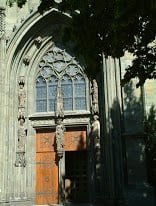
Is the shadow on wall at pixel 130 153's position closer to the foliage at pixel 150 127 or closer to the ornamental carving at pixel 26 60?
the foliage at pixel 150 127

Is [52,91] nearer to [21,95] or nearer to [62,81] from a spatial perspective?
[62,81]

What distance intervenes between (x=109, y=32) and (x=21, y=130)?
8.50 meters

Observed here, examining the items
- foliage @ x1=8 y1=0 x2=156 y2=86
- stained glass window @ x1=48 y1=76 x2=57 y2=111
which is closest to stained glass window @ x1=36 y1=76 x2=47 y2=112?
stained glass window @ x1=48 y1=76 x2=57 y2=111

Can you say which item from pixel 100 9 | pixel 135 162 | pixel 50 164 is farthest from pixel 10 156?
pixel 100 9

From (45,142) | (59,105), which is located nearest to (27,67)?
(59,105)

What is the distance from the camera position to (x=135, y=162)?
13.7 metres

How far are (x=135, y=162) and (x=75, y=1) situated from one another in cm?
734

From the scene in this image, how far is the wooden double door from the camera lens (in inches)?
623

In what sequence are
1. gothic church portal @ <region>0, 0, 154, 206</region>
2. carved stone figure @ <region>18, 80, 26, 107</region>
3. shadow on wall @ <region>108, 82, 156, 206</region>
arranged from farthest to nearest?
carved stone figure @ <region>18, 80, 26, 107</region>
gothic church portal @ <region>0, 0, 154, 206</region>
shadow on wall @ <region>108, 82, 156, 206</region>

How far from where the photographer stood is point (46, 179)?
52.5ft

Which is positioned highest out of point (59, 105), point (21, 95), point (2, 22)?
point (2, 22)

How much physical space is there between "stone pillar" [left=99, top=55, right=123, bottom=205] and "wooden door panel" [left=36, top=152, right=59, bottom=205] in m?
2.26

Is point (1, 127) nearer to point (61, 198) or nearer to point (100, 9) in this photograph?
point (61, 198)

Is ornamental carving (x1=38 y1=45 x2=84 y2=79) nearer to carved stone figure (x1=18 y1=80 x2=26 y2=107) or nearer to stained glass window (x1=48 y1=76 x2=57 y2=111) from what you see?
stained glass window (x1=48 y1=76 x2=57 y2=111)
